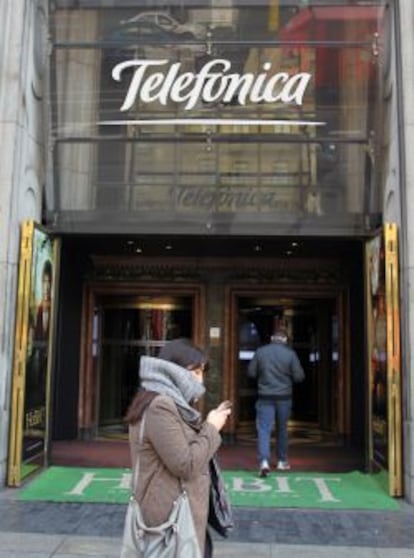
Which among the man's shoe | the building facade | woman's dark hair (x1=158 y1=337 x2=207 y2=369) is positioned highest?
the building facade

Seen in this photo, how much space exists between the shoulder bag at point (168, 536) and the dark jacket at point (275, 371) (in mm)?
5869

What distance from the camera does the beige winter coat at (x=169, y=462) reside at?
303cm

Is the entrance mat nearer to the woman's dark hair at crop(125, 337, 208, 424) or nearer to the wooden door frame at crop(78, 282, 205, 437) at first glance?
the wooden door frame at crop(78, 282, 205, 437)

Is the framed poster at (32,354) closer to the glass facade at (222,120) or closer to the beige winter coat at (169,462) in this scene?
the glass facade at (222,120)

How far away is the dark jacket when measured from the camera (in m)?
8.91

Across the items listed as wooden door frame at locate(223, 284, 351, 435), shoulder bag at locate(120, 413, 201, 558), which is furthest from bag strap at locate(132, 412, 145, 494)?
wooden door frame at locate(223, 284, 351, 435)

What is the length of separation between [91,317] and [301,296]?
3.38 m

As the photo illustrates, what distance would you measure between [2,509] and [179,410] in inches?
172

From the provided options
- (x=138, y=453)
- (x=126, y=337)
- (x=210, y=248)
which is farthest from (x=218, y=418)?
(x=126, y=337)

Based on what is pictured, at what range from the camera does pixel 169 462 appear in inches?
119

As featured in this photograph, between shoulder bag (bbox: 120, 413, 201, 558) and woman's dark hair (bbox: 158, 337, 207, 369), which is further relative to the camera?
woman's dark hair (bbox: 158, 337, 207, 369)

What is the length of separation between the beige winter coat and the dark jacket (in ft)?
18.9

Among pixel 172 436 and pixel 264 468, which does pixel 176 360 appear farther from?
pixel 264 468

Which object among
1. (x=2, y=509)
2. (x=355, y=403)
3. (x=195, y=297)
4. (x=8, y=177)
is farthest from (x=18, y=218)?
(x=355, y=403)
